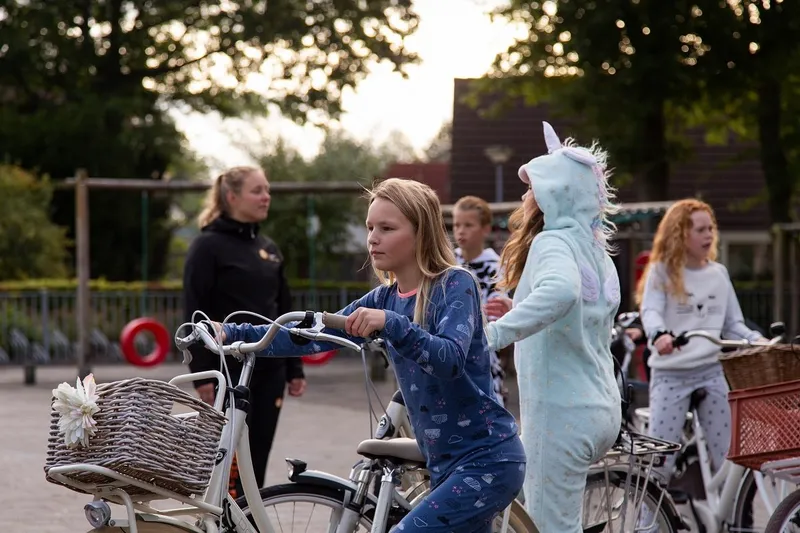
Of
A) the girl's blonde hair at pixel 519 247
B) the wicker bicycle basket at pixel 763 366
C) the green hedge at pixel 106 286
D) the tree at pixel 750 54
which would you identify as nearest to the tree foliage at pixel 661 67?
the tree at pixel 750 54

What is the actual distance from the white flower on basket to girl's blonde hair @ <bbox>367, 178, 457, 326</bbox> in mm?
968

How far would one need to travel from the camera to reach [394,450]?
13.2ft

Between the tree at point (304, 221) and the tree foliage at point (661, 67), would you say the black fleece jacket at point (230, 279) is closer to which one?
the tree foliage at point (661, 67)

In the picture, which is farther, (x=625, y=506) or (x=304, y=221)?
(x=304, y=221)

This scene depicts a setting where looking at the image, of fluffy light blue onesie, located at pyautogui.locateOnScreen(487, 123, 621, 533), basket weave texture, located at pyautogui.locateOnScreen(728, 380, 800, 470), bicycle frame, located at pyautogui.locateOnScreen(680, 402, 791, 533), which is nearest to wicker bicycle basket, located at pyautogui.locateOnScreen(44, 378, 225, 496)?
fluffy light blue onesie, located at pyautogui.locateOnScreen(487, 123, 621, 533)

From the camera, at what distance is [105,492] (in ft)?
11.6

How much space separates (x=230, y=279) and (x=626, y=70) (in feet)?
49.1

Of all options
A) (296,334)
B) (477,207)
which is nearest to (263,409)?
(477,207)

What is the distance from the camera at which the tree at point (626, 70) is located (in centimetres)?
2033

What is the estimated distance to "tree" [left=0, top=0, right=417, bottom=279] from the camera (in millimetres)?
32750

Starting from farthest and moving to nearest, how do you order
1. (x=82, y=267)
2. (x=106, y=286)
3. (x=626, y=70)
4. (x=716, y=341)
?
(x=106, y=286) < (x=626, y=70) < (x=82, y=267) < (x=716, y=341)

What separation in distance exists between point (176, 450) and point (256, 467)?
3097mm

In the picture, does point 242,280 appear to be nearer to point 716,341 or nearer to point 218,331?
point 716,341

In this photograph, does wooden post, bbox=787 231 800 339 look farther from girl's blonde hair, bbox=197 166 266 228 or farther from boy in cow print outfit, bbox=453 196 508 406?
girl's blonde hair, bbox=197 166 266 228
